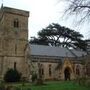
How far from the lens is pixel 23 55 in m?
48.1

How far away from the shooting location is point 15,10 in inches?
1937

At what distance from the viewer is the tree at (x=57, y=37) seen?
77.5 meters

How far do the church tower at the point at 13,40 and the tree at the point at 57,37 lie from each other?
28113 mm

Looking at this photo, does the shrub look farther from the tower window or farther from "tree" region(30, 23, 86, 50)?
"tree" region(30, 23, 86, 50)

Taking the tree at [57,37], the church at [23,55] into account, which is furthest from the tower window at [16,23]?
the tree at [57,37]

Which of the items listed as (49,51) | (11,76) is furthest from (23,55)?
(49,51)

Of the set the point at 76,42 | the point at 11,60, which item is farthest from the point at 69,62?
the point at 76,42

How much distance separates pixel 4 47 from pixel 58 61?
1254cm

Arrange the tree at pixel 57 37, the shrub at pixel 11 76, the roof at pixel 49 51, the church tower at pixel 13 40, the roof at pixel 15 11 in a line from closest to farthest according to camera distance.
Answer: the shrub at pixel 11 76 < the church tower at pixel 13 40 < the roof at pixel 15 11 < the roof at pixel 49 51 < the tree at pixel 57 37

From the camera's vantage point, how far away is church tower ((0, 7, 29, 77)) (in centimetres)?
4609

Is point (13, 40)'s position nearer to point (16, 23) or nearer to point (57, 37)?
point (16, 23)

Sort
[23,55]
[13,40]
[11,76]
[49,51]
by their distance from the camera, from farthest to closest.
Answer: [49,51] < [23,55] < [13,40] < [11,76]

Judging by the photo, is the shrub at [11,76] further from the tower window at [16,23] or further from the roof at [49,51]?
the tower window at [16,23]

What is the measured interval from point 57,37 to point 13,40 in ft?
111
